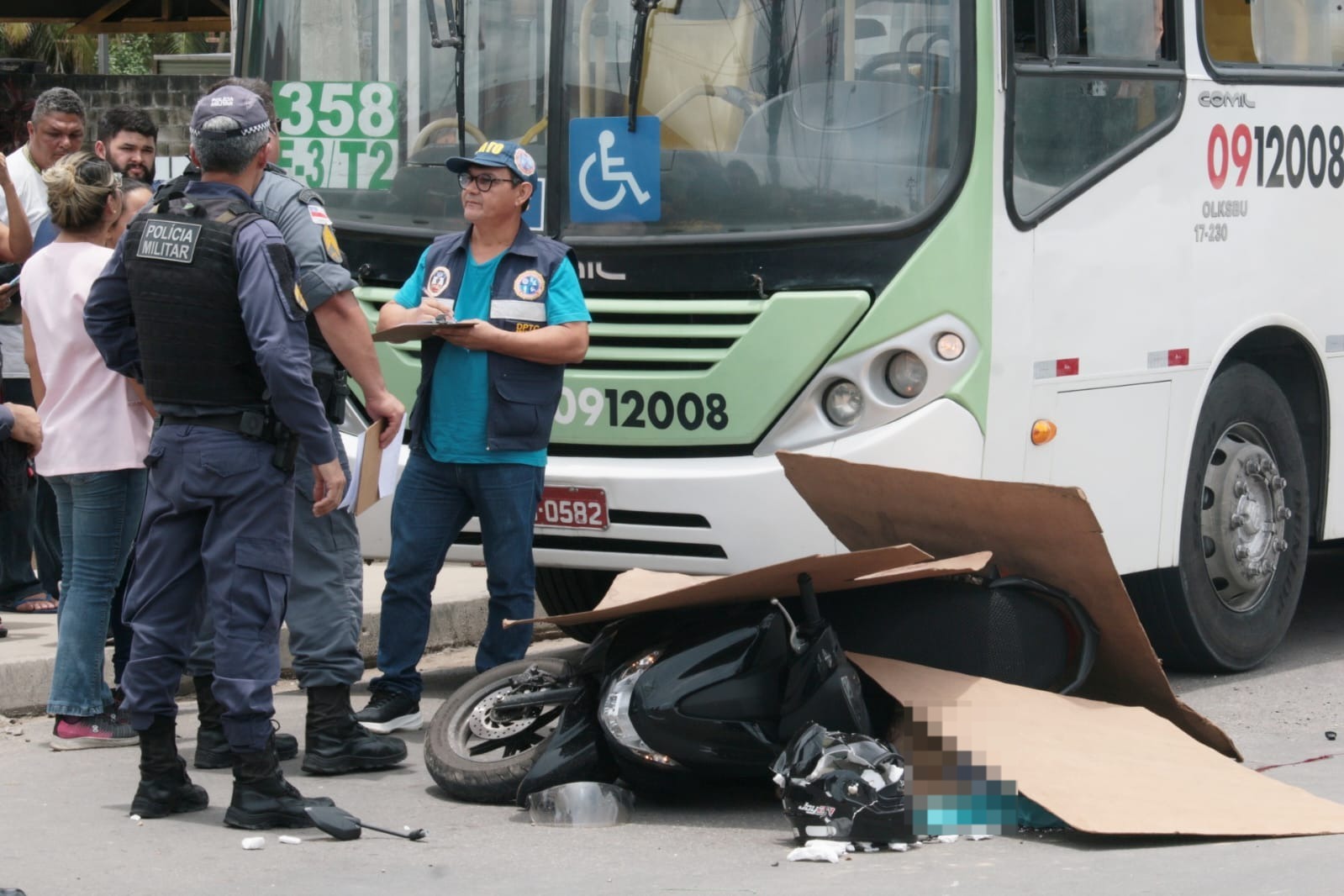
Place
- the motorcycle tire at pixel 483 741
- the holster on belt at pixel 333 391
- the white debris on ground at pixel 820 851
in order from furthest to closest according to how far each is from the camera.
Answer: the holster on belt at pixel 333 391, the motorcycle tire at pixel 483 741, the white debris on ground at pixel 820 851

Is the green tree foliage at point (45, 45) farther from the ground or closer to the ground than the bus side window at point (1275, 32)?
farther from the ground

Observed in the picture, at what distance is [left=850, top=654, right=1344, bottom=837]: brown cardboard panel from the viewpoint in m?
4.75

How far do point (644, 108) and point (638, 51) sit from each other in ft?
0.59

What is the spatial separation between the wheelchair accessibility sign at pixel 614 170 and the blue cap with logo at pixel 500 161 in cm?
43

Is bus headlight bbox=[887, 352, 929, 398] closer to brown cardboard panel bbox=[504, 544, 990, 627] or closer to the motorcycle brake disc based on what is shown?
brown cardboard panel bbox=[504, 544, 990, 627]

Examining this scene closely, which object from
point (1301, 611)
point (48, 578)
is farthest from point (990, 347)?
point (48, 578)

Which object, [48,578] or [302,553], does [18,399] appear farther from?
[302,553]

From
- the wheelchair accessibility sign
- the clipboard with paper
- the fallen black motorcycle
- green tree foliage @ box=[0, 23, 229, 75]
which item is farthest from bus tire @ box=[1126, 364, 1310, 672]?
green tree foliage @ box=[0, 23, 229, 75]

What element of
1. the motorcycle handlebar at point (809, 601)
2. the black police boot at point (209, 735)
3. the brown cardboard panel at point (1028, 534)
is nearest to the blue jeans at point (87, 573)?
the black police boot at point (209, 735)

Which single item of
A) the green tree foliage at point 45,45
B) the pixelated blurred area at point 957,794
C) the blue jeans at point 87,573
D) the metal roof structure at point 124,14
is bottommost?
the pixelated blurred area at point 957,794

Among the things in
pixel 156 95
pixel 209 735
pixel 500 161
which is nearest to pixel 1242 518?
pixel 500 161

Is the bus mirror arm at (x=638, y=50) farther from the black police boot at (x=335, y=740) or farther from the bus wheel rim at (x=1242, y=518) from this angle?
the bus wheel rim at (x=1242, y=518)

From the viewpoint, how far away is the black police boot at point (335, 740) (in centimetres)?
581

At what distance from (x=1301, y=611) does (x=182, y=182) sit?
217 inches
